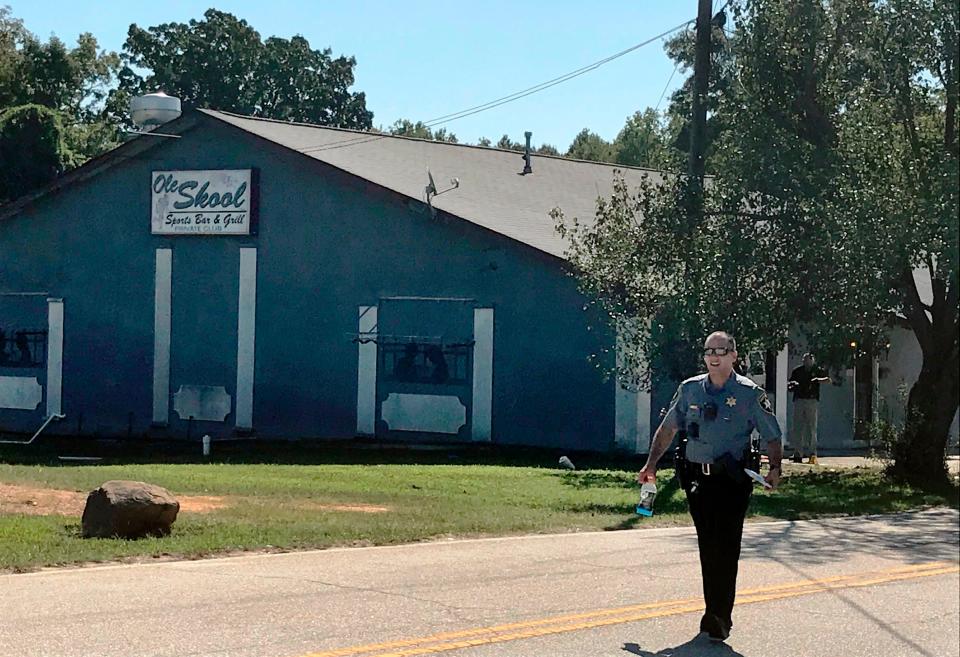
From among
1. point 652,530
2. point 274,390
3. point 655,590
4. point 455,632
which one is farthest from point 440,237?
point 455,632

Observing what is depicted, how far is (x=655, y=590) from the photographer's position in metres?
10.4

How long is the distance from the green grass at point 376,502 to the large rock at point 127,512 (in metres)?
0.15

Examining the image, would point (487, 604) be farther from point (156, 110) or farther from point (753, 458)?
point (156, 110)

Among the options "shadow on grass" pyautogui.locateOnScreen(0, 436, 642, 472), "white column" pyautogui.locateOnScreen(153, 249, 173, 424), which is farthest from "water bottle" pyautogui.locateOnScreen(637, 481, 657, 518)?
"white column" pyautogui.locateOnScreen(153, 249, 173, 424)

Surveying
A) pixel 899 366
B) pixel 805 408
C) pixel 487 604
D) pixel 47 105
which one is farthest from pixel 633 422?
pixel 47 105

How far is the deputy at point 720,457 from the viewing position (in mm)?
8336

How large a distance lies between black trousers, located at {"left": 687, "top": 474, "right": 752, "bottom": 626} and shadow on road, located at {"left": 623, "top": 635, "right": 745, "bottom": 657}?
178mm

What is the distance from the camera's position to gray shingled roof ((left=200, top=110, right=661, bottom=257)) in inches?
1016

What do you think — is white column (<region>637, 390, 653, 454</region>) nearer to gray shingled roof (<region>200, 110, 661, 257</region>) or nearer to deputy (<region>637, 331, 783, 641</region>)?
gray shingled roof (<region>200, 110, 661, 257</region>)

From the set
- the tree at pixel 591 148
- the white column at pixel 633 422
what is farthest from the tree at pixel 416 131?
the white column at pixel 633 422

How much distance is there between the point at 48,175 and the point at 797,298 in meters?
31.6

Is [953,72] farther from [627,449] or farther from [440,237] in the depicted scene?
[440,237]

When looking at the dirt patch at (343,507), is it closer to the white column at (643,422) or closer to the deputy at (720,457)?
the deputy at (720,457)

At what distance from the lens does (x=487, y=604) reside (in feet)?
31.3
